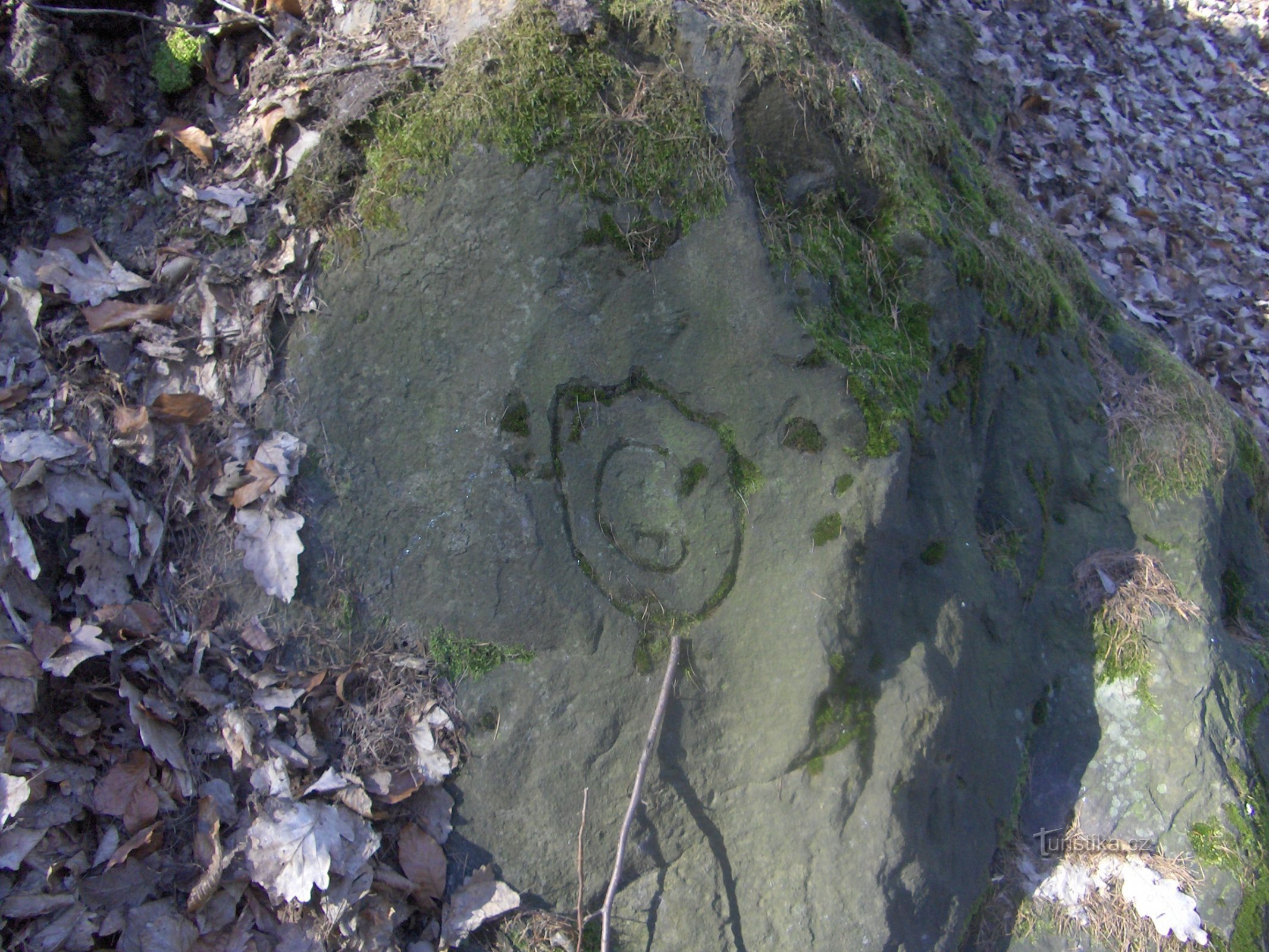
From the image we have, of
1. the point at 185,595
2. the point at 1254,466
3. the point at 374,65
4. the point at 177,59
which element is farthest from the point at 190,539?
the point at 1254,466

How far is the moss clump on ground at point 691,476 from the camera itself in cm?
285

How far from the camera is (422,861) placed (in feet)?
8.50

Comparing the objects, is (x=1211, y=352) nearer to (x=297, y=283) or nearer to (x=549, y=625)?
(x=549, y=625)

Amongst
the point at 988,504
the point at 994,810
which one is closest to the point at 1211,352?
the point at 988,504

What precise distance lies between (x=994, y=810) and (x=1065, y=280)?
278cm

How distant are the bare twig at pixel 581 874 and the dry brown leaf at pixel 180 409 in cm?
182

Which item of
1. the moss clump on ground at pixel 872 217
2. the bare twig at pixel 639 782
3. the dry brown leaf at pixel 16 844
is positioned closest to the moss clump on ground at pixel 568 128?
the moss clump on ground at pixel 872 217

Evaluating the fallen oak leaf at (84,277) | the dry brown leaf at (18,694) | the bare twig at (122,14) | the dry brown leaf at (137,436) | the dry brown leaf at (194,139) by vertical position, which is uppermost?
the bare twig at (122,14)

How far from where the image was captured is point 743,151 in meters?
3.01

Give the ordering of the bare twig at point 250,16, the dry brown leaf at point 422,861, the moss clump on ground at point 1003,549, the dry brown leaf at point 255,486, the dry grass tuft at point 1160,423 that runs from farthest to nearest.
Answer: the dry grass tuft at point 1160,423
the moss clump on ground at point 1003,549
the bare twig at point 250,16
the dry brown leaf at point 255,486
the dry brown leaf at point 422,861

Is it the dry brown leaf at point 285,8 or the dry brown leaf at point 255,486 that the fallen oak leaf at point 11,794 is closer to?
the dry brown leaf at point 255,486

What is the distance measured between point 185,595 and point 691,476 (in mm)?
1734

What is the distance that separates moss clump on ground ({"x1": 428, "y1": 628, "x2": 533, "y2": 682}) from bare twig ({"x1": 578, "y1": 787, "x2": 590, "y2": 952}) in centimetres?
49

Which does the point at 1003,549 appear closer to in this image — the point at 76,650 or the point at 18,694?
the point at 76,650
